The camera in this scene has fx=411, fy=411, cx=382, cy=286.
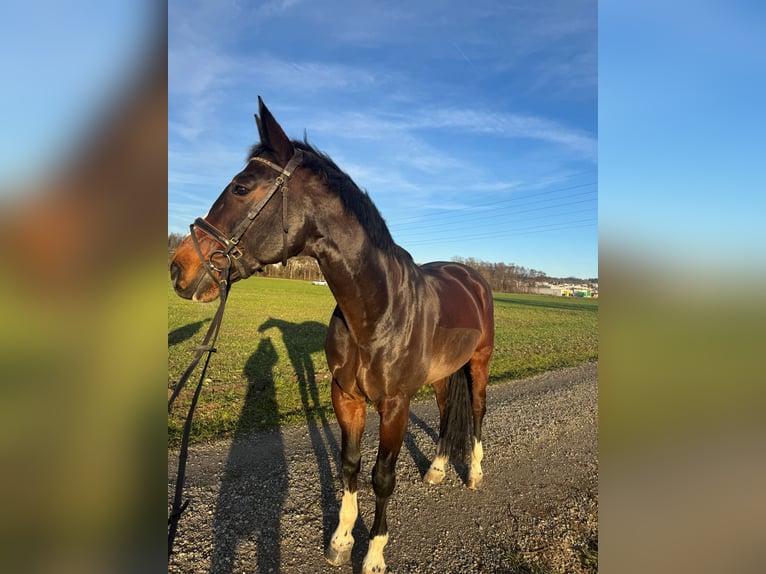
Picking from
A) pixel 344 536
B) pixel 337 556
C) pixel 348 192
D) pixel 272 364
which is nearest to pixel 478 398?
pixel 344 536

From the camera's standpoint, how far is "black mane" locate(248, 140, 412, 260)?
2.50 meters

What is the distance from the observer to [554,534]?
11.8ft

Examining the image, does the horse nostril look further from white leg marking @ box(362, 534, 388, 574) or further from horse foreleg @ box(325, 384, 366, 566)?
white leg marking @ box(362, 534, 388, 574)

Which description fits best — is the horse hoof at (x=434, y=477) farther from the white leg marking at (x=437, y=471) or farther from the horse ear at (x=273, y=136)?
the horse ear at (x=273, y=136)

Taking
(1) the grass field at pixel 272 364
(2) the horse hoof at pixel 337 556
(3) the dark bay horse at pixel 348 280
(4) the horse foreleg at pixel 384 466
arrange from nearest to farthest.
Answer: (3) the dark bay horse at pixel 348 280, (4) the horse foreleg at pixel 384 466, (2) the horse hoof at pixel 337 556, (1) the grass field at pixel 272 364

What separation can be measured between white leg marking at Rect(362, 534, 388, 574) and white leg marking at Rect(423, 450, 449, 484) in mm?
1456

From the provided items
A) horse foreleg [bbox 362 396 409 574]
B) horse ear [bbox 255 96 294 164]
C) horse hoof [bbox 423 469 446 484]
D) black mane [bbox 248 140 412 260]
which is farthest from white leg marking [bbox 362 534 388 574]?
horse ear [bbox 255 96 294 164]

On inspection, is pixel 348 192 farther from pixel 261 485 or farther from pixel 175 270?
pixel 261 485

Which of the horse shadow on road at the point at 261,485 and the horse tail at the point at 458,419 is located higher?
the horse tail at the point at 458,419

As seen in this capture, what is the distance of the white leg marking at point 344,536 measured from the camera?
3.20m

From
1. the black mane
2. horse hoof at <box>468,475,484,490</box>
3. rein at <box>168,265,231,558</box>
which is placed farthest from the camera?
horse hoof at <box>468,475,484,490</box>

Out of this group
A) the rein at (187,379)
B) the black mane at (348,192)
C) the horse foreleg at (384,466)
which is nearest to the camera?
the rein at (187,379)

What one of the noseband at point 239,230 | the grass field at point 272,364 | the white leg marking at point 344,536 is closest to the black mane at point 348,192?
the noseband at point 239,230
